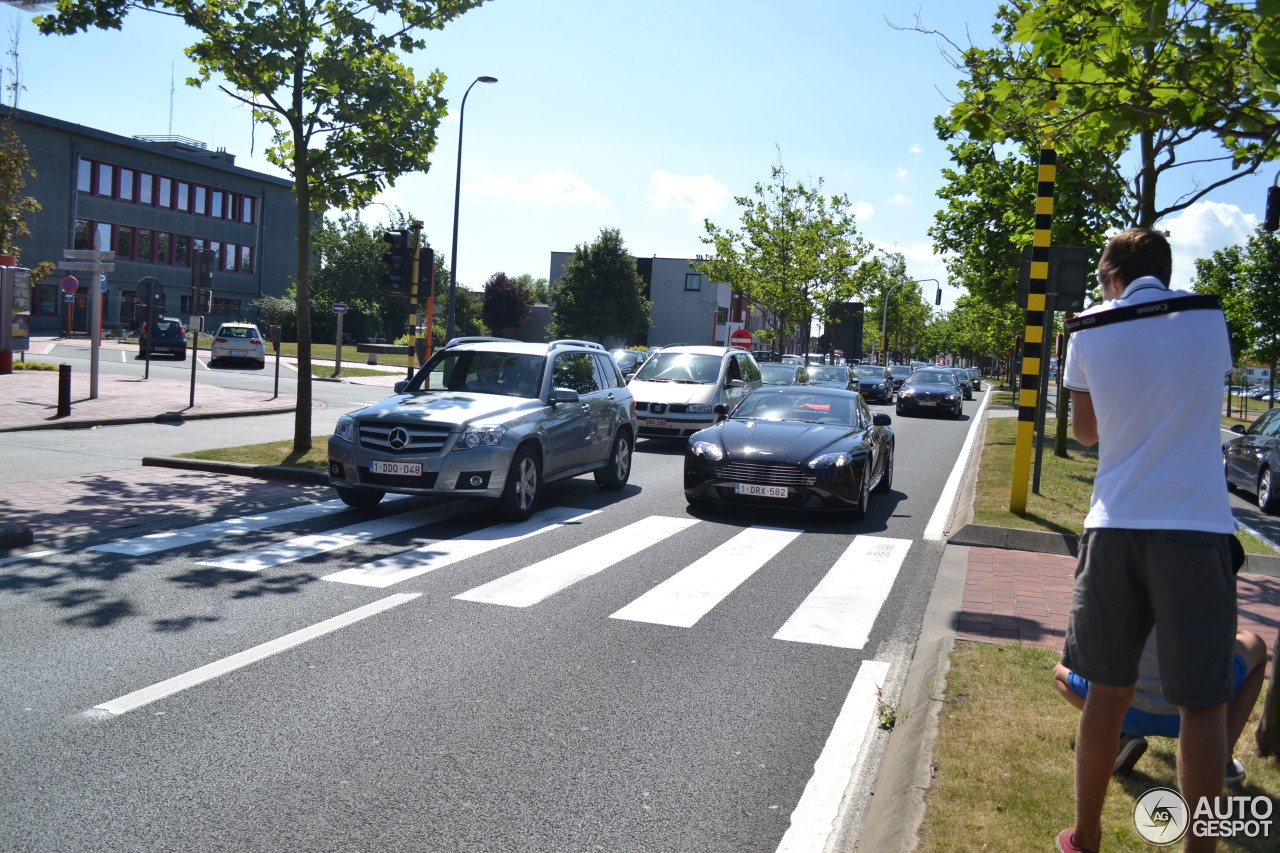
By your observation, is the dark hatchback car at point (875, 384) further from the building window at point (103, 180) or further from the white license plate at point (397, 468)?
the building window at point (103, 180)

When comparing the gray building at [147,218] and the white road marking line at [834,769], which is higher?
the gray building at [147,218]

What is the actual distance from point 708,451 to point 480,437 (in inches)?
98.7

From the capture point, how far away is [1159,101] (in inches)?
271

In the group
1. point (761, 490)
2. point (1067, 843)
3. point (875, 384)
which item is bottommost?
point (1067, 843)

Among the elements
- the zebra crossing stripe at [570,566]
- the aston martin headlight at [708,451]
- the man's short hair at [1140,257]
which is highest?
the man's short hair at [1140,257]

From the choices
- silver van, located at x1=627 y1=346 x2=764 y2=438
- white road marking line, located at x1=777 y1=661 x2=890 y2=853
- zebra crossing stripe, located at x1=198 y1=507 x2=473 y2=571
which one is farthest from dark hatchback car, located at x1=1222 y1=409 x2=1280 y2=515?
white road marking line, located at x1=777 y1=661 x2=890 y2=853

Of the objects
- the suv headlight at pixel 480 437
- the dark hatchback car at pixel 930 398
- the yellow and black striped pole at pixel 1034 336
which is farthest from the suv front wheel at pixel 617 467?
the dark hatchback car at pixel 930 398

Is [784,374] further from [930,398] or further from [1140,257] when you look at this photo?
[1140,257]

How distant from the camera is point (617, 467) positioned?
1277cm

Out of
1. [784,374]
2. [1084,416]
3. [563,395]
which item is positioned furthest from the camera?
[784,374]

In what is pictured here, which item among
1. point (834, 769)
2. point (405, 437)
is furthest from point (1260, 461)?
point (834, 769)

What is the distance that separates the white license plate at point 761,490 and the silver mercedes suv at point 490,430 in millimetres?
1912

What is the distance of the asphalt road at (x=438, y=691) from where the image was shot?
12.3 ft

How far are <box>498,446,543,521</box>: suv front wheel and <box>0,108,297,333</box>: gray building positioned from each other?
40.7m
